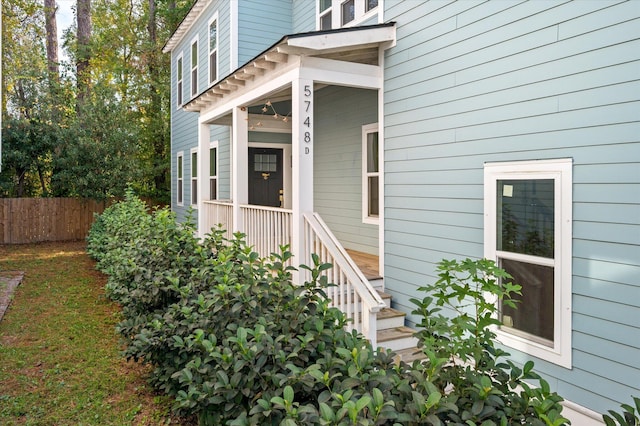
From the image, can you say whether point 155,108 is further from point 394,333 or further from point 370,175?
point 394,333

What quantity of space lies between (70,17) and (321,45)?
2541 cm

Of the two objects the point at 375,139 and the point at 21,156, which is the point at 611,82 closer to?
the point at 375,139

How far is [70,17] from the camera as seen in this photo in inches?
949

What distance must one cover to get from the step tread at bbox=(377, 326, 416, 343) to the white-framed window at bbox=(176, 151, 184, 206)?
1112cm

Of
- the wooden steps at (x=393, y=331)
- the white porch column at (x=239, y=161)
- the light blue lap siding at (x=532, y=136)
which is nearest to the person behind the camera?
the light blue lap siding at (x=532, y=136)

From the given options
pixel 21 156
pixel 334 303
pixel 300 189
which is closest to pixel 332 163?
pixel 300 189

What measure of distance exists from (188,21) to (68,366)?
1152 centimetres

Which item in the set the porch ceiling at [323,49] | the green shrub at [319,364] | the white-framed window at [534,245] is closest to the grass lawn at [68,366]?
the green shrub at [319,364]

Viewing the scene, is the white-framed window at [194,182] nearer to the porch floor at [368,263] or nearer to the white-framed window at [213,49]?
the white-framed window at [213,49]

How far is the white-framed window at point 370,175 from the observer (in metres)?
7.09

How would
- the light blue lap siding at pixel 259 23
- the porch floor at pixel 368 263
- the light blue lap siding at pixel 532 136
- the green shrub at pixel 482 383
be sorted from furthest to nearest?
the light blue lap siding at pixel 259 23 → the porch floor at pixel 368 263 → the light blue lap siding at pixel 532 136 → the green shrub at pixel 482 383

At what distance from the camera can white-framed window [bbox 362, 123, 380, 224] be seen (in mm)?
7086

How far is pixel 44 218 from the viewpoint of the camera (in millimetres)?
15383

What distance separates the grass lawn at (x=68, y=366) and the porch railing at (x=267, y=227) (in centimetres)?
225
